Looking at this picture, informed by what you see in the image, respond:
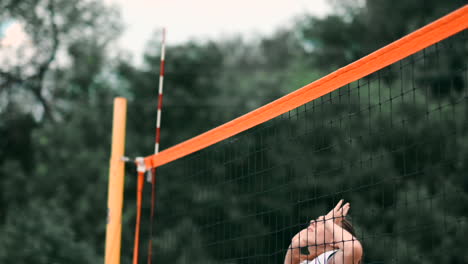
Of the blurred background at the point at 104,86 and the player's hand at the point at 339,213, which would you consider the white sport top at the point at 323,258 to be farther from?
the blurred background at the point at 104,86

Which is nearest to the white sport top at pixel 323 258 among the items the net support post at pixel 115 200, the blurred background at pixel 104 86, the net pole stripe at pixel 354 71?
the net pole stripe at pixel 354 71

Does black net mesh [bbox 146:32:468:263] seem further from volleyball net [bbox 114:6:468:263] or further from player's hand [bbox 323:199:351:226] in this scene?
player's hand [bbox 323:199:351:226]

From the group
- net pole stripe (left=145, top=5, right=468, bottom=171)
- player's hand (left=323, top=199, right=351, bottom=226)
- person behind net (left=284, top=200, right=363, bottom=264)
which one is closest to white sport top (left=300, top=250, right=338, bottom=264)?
person behind net (left=284, top=200, right=363, bottom=264)

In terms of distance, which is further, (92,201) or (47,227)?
(92,201)

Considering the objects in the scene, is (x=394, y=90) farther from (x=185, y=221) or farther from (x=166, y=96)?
(x=166, y=96)

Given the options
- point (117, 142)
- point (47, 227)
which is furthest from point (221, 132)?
point (47, 227)

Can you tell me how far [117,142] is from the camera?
4844 mm

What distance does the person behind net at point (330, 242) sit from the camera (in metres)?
3.22

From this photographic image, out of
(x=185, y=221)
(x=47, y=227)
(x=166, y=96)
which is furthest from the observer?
(x=166, y=96)

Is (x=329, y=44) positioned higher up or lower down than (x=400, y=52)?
higher up

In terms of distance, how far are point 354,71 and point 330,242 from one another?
0.82 m

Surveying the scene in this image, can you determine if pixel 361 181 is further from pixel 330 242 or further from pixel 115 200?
pixel 330 242

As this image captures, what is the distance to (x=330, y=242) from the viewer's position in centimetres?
334

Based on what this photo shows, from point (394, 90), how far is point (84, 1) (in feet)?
33.1
